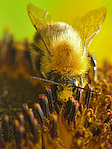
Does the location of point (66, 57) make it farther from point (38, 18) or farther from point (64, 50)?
point (38, 18)

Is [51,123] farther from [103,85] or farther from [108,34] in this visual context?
[108,34]

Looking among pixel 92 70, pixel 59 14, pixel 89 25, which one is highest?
pixel 59 14

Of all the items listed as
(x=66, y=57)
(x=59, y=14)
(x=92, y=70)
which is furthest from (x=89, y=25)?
(x=59, y=14)

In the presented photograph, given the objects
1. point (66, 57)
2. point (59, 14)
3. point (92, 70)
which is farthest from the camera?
point (59, 14)

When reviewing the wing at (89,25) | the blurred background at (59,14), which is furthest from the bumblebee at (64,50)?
the blurred background at (59,14)

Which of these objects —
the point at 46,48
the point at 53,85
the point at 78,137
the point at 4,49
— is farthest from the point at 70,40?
the point at 4,49

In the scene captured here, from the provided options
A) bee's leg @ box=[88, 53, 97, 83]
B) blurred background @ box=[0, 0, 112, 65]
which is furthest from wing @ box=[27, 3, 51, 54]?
blurred background @ box=[0, 0, 112, 65]
